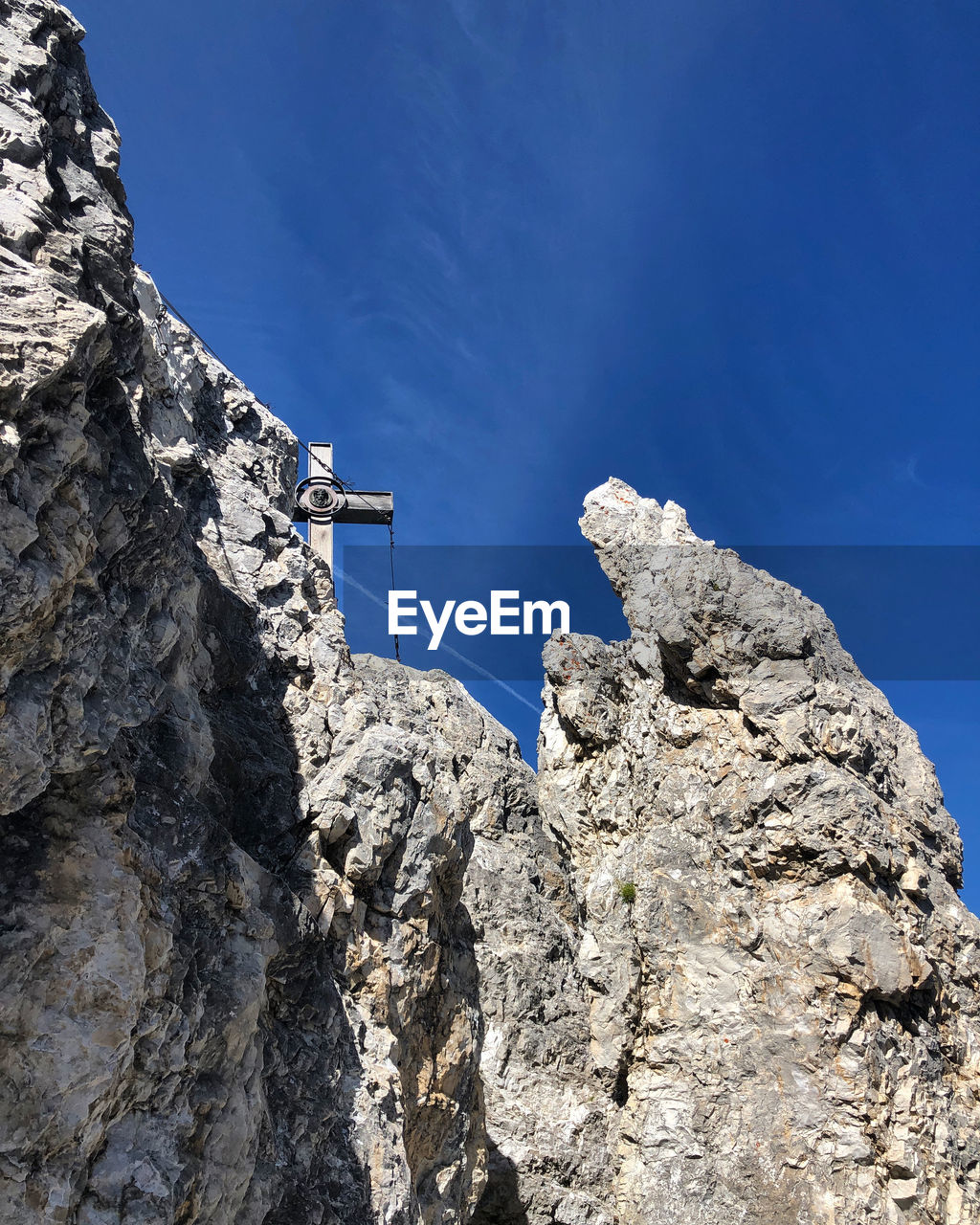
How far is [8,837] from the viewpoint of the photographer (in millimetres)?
4605

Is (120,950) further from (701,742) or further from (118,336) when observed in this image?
(701,742)

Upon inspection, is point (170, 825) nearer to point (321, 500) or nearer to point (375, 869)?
point (375, 869)

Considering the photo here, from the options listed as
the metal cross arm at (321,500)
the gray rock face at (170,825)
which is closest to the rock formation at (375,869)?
the gray rock face at (170,825)

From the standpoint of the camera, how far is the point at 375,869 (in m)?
8.10

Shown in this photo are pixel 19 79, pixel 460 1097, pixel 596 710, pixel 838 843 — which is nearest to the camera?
pixel 19 79

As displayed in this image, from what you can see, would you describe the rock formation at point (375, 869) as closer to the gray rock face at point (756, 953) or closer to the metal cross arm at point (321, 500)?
the gray rock face at point (756, 953)

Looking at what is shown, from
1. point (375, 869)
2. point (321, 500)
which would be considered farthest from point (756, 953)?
point (321, 500)

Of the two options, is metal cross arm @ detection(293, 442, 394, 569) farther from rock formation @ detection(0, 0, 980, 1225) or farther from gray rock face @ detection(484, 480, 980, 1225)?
gray rock face @ detection(484, 480, 980, 1225)

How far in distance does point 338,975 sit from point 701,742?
9914mm

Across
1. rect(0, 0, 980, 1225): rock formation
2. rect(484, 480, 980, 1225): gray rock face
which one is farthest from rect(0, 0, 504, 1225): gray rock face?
rect(484, 480, 980, 1225): gray rock face

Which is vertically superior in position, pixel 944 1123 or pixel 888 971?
pixel 888 971

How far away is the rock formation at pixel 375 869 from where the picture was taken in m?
4.60

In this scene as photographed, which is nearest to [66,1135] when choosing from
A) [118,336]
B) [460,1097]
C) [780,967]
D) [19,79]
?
[118,336]

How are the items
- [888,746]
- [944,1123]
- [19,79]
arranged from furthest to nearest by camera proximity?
[888,746], [944,1123], [19,79]
